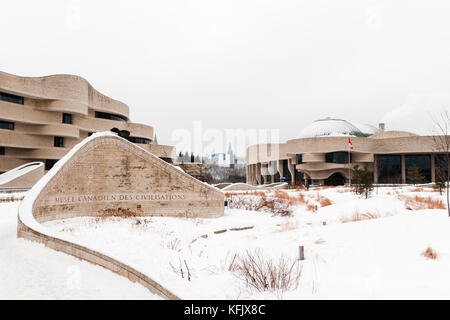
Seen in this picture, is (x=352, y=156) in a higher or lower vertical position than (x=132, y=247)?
higher

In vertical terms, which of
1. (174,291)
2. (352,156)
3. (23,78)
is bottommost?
(174,291)

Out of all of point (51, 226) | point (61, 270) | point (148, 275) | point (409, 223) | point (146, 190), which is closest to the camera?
point (148, 275)

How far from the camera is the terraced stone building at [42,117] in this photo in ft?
101

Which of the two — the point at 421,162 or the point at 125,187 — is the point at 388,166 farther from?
the point at 125,187

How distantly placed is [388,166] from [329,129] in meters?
14.9

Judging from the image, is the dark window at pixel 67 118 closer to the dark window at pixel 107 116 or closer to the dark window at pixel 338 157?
the dark window at pixel 107 116

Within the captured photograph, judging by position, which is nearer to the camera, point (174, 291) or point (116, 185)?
point (174, 291)

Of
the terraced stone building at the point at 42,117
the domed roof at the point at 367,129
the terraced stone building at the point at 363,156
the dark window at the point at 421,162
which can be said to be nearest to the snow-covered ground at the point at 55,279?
the terraced stone building at the point at 42,117

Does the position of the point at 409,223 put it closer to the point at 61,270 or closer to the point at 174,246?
the point at 174,246

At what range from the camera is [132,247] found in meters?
8.25

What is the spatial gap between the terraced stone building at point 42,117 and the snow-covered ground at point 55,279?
30393 millimetres

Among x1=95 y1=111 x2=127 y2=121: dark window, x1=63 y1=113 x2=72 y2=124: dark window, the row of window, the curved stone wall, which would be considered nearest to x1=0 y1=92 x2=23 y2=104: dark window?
x1=63 y1=113 x2=72 y2=124: dark window
